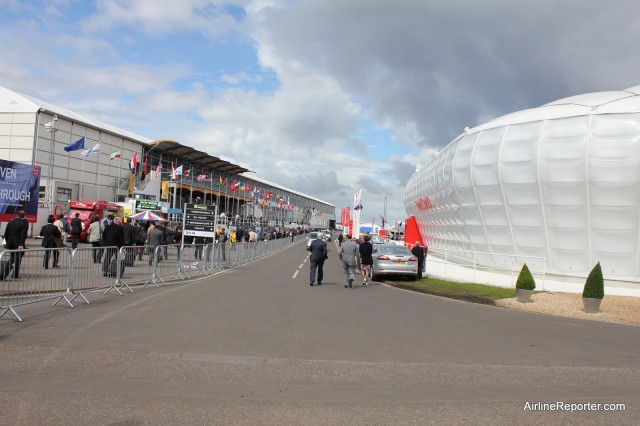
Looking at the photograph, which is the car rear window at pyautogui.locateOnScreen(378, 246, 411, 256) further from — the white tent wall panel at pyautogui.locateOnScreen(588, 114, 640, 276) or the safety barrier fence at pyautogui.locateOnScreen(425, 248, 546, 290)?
the white tent wall panel at pyautogui.locateOnScreen(588, 114, 640, 276)

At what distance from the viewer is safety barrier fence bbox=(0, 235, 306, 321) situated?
29.0ft

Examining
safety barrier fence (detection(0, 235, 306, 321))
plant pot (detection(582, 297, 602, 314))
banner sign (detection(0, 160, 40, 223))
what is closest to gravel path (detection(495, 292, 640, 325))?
plant pot (detection(582, 297, 602, 314))

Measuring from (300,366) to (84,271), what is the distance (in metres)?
7.23

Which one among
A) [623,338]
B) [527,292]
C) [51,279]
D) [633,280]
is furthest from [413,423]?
[633,280]

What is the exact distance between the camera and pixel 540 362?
22.3 ft

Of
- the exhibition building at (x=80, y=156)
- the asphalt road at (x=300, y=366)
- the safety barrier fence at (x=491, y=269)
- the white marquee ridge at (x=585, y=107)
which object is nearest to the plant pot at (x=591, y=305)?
the asphalt road at (x=300, y=366)

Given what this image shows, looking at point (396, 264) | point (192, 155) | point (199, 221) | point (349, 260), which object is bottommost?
point (396, 264)

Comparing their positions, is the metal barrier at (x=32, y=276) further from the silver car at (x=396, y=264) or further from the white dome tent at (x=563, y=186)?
the white dome tent at (x=563, y=186)

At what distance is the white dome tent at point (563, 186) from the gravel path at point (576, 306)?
3.52 metres

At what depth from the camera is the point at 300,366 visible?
20.1 feet

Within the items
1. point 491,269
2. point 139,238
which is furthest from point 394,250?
point 139,238

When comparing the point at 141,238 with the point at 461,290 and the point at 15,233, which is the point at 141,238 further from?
the point at 461,290

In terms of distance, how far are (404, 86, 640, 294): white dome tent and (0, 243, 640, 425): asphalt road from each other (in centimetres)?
896

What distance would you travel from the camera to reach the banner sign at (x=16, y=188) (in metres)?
16.7
